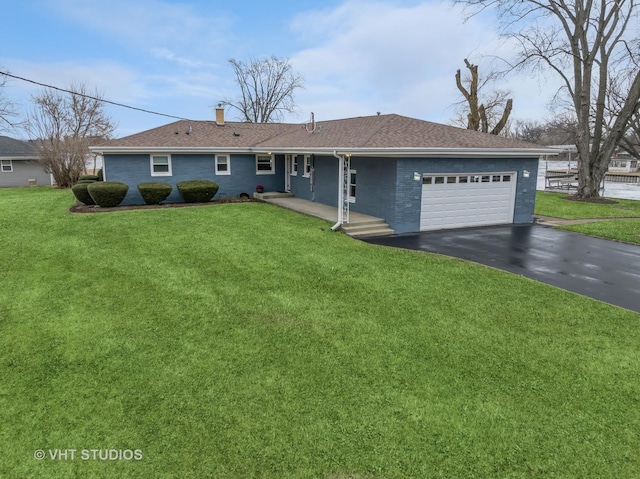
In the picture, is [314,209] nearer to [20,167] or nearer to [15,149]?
[20,167]

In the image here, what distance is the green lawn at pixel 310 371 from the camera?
411 cm

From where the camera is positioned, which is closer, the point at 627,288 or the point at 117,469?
the point at 117,469

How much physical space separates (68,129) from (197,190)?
77.9 feet

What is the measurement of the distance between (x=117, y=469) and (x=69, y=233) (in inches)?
420

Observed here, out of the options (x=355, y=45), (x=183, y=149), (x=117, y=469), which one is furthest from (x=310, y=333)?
(x=355, y=45)

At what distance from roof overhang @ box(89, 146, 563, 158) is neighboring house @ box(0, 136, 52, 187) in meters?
19.0

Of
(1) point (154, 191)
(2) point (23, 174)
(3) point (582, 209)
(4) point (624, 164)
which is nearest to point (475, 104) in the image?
(3) point (582, 209)

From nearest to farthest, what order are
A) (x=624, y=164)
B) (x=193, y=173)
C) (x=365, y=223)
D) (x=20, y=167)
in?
(x=365, y=223) → (x=193, y=173) → (x=20, y=167) → (x=624, y=164)

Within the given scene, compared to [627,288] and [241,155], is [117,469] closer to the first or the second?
[627,288]

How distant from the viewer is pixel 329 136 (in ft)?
58.7

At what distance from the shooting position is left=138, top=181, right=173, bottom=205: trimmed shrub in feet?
58.2

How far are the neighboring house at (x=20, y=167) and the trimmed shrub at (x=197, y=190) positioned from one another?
2016 cm

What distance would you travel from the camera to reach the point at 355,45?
73.7ft

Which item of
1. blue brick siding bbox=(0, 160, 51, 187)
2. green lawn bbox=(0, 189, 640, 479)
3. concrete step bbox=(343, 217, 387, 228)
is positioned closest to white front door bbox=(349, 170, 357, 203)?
concrete step bbox=(343, 217, 387, 228)
